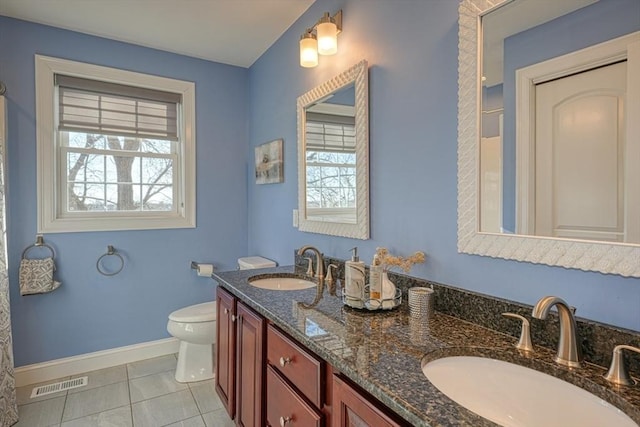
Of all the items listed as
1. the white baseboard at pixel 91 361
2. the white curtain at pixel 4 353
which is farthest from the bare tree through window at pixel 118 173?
the white baseboard at pixel 91 361

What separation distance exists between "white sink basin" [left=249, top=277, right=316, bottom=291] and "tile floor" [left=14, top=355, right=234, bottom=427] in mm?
800

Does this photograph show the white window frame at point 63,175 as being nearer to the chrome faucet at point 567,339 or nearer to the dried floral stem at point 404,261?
the dried floral stem at point 404,261

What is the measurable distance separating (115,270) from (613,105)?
2947 mm

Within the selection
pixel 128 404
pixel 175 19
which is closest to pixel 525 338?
pixel 128 404

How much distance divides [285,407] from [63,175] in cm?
230

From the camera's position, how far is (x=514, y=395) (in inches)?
33.6

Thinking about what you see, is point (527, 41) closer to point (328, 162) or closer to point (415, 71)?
point (415, 71)

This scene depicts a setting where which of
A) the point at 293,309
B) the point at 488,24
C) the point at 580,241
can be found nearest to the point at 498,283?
the point at 580,241

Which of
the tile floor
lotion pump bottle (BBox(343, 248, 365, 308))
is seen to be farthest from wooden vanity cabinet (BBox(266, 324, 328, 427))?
the tile floor

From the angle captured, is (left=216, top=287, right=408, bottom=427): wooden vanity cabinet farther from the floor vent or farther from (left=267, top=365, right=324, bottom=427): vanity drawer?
the floor vent

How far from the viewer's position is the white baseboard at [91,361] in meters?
2.36

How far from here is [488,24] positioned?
1.14 m

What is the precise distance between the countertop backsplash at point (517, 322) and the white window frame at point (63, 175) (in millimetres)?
2028

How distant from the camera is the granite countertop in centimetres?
69
